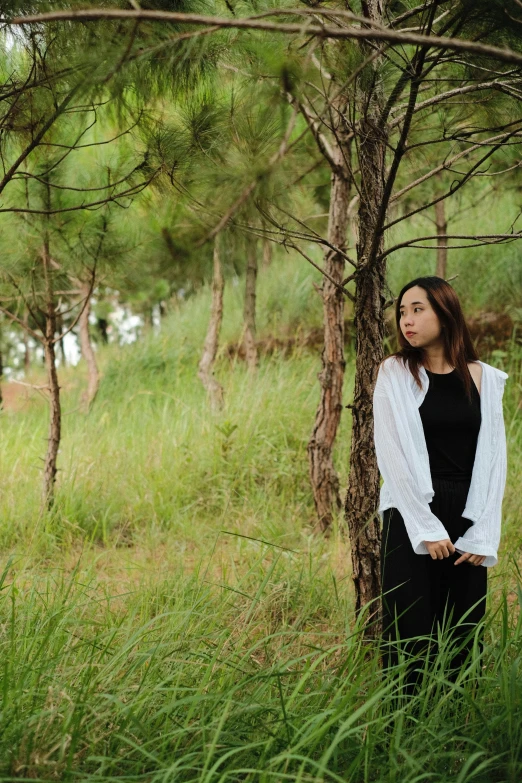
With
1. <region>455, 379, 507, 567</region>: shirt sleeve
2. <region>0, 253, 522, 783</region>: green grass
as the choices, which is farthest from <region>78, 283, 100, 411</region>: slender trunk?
<region>455, 379, 507, 567</region>: shirt sleeve

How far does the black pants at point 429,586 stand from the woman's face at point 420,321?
18.7 inches

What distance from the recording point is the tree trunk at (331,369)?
4430 mm

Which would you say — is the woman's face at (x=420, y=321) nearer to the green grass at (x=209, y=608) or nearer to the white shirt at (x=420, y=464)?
the white shirt at (x=420, y=464)

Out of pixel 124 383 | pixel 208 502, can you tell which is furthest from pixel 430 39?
pixel 124 383

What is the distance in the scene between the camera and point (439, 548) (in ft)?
7.41

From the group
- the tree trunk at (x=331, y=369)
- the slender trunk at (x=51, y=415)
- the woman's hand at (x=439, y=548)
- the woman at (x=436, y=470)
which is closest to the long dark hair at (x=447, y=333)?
the woman at (x=436, y=470)

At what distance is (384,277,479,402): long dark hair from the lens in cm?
243

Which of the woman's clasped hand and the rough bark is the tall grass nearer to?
the woman's clasped hand

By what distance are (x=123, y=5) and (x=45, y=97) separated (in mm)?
551

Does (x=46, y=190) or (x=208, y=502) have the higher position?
(x=46, y=190)

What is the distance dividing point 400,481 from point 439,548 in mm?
239

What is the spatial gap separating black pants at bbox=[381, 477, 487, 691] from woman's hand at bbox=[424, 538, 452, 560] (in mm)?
74

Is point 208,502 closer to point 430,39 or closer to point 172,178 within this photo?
point 172,178

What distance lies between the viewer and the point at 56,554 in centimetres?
426
